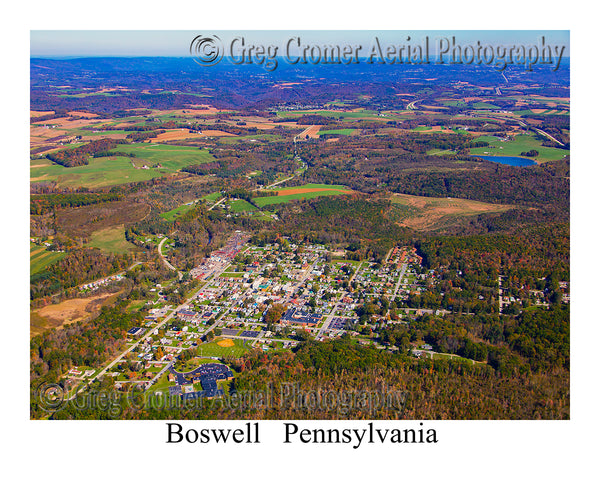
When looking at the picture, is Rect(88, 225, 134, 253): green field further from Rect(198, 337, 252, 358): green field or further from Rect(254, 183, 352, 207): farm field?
Rect(198, 337, 252, 358): green field

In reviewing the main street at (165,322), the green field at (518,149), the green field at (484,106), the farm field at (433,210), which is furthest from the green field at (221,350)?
the green field at (484,106)

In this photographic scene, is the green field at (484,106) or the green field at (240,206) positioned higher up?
the green field at (484,106)

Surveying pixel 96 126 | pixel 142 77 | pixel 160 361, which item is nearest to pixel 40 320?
pixel 160 361

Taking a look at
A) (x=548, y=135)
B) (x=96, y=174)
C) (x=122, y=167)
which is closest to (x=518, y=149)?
(x=548, y=135)

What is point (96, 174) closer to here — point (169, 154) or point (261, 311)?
point (169, 154)

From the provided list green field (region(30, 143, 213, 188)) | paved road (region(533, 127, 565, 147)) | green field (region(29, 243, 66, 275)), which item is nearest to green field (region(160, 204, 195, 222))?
green field (region(30, 143, 213, 188))

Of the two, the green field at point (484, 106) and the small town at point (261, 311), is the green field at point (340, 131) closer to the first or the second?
the green field at point (484, 106)

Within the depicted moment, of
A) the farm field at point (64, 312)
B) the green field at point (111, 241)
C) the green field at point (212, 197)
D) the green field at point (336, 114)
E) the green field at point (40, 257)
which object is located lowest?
the farm field at point (64, 312)
